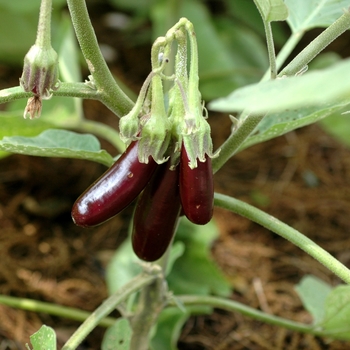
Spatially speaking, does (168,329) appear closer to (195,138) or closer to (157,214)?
(157,214)

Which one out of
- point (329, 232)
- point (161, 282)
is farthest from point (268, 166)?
point (161, 282)

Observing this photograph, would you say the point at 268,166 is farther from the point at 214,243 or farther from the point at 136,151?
the point at 136,151

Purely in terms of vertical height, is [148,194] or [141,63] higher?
[148,194]

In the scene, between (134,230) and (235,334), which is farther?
(235,334)

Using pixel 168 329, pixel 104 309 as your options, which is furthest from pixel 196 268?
pixel 104 309

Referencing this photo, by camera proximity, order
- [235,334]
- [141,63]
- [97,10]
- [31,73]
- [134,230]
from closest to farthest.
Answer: [31,73], [134,230], [235,334], [141,63], [97,10]

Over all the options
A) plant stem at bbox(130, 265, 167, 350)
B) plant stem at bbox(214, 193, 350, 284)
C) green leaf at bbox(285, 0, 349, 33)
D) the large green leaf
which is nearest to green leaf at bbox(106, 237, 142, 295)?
plant stem at bbox(130, 265, 167, 350)

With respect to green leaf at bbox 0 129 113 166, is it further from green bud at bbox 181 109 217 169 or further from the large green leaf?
the large green leaf
